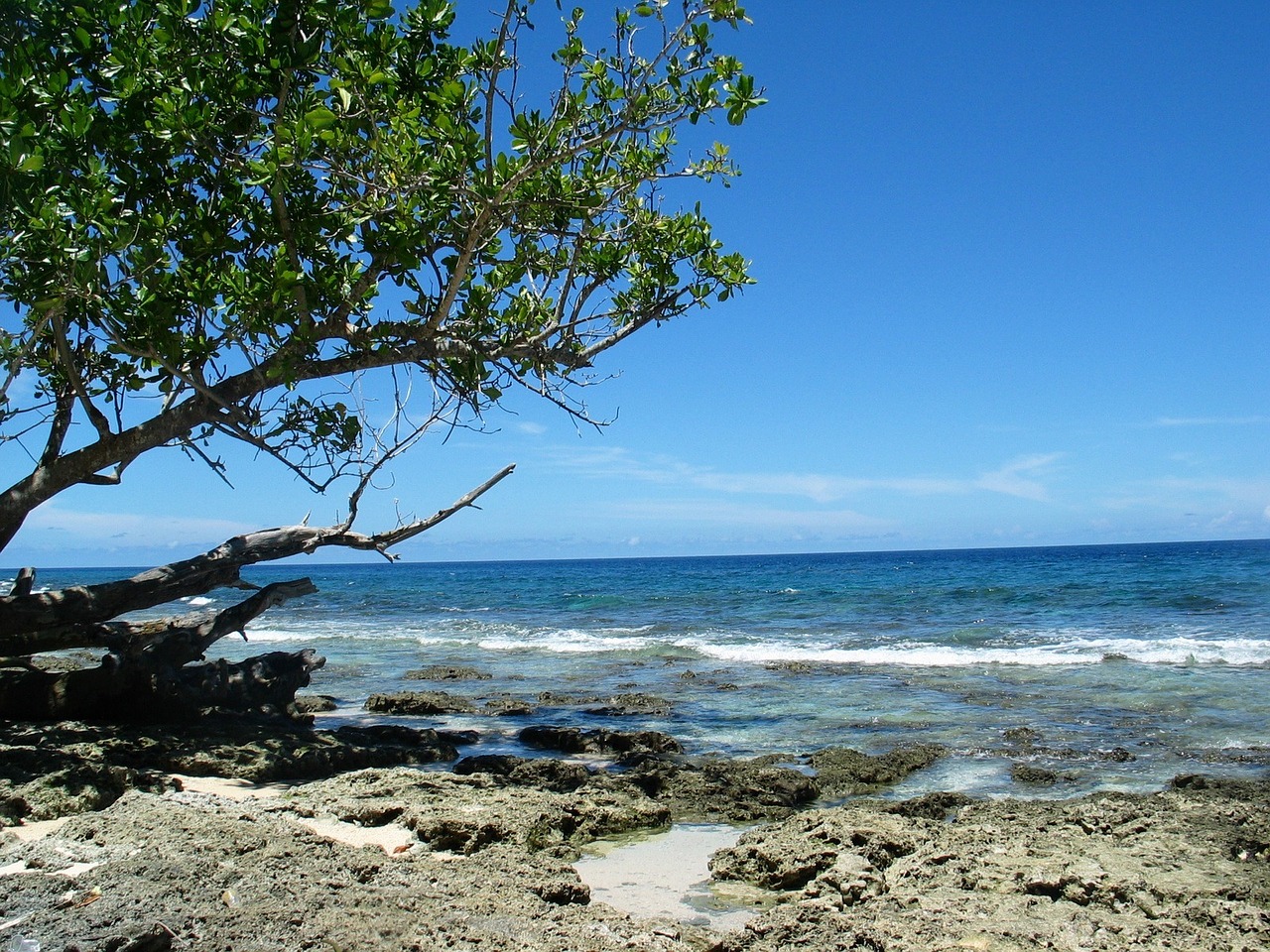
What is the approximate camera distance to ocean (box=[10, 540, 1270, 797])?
9.10 metres

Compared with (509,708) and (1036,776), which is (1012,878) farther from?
(509,708)

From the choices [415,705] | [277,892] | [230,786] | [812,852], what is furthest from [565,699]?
[277,892]

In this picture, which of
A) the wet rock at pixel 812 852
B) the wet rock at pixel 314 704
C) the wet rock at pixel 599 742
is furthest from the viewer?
the wet rock at pixel 314 704

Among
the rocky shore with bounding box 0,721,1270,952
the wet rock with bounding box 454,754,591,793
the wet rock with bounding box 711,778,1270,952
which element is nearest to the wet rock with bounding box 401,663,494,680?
the wet rock with bounding box 454,754,591,793

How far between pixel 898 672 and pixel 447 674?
23.5 ft

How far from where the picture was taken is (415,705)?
11352 mm

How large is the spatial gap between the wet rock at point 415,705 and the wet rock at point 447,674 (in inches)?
131

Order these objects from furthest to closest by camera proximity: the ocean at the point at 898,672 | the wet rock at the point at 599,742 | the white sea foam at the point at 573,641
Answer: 1. the white sea foam at the point at 573,641
2. the ocean at the point at 898,672
3. the wet rock at the point at 599,742

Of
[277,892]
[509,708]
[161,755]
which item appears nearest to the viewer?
[277,892]

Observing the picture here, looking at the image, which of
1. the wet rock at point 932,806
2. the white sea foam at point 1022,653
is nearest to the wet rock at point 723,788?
the wet rock at point 932,806

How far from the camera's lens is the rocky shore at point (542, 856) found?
12.9 feet

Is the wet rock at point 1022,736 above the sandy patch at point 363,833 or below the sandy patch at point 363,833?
below

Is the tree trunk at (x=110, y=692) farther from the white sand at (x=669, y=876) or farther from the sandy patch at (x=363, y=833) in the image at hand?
the white sand at (x=669, y=876)

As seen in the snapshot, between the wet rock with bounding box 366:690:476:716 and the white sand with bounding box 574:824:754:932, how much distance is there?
18.9 feet
